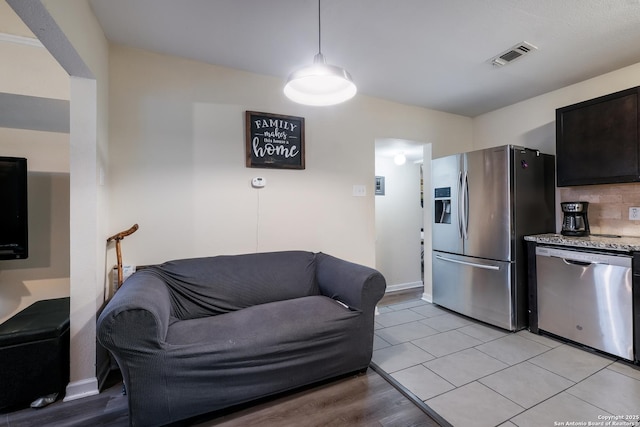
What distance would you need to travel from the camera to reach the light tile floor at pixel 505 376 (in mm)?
1616

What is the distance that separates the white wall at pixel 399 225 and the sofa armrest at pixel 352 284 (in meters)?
1.93

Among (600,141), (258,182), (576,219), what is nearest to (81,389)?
(258,182)

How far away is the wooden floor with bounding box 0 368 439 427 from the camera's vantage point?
62.0 inches

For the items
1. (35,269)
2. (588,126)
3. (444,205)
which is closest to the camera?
(35,269)

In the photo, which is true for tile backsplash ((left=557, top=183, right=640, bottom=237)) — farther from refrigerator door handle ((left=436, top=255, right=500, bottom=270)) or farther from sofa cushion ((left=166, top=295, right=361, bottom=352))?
sofa cushion ((left=166, top=295, right=361, bottom=352))

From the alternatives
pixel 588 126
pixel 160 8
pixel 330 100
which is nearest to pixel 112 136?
pixel 160 8

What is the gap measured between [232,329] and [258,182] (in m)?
1.33

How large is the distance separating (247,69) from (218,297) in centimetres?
204

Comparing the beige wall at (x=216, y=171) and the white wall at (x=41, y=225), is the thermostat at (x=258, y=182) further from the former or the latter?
the white wall at (x=41, y=225)

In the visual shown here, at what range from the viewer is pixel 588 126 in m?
2.55

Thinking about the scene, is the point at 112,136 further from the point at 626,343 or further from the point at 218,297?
the point at 626,343

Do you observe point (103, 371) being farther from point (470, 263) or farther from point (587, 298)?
point (587, 298)

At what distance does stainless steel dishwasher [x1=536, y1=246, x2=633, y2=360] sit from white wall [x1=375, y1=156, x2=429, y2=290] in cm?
189

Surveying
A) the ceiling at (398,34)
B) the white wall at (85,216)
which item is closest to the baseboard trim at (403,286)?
the ceiling at (398,34)
